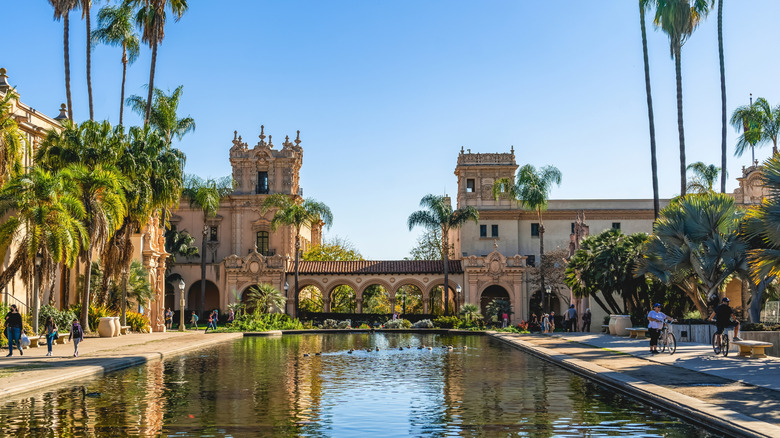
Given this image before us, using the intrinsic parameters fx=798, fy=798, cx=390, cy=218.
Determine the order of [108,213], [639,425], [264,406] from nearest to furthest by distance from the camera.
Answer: [639,425] < [264,406] < [108,213]

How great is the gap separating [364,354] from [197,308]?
39.8m

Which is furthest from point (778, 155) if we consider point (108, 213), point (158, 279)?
point (158, 279)

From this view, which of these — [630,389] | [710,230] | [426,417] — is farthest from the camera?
[710,230]

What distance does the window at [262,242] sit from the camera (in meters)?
64.8

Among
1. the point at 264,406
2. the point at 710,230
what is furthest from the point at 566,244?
the point at 264,406

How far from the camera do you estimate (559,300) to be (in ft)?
200

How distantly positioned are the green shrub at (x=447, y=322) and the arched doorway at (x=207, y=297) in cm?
2116

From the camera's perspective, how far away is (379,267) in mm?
57844

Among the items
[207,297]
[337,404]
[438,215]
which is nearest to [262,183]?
[207,297]

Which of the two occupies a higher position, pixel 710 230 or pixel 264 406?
pixel 710 230

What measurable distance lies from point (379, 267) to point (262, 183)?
14110 mm

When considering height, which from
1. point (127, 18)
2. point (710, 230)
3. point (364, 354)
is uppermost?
point (127, 18)

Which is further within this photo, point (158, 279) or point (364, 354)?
point (158, 279)

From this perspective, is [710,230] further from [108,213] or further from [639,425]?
[108,213]
